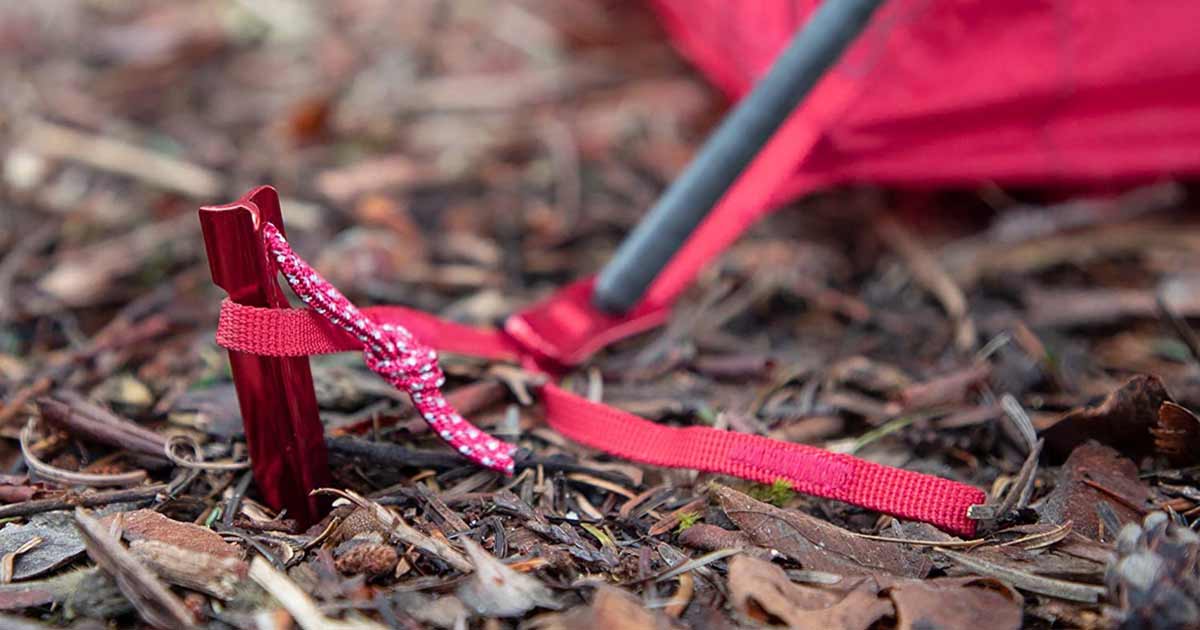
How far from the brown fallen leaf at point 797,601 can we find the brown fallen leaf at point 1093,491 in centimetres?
26

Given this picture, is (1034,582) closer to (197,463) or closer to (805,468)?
(805,468)

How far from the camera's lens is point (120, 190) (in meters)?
1.93

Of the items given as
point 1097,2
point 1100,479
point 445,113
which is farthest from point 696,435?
point 445,113

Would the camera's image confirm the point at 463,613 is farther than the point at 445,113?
No

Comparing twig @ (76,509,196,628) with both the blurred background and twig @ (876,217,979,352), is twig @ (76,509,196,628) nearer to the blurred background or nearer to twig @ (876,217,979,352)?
the blurred background

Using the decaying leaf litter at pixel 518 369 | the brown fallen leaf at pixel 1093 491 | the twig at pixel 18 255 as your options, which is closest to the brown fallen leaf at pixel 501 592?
the decaying leaf litter at pixel 518 369

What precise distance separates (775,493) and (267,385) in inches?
21.8

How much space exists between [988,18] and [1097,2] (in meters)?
0.16

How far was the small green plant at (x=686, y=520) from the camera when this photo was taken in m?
1.05

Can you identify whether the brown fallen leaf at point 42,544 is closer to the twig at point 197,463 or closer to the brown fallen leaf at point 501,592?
the twig at point 197,463

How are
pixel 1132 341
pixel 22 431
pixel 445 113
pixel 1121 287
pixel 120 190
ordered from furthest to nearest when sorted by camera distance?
pixel 445 113
pixel 120 190
pixel 1121 287
pixel 1132 341
pixel 22 431

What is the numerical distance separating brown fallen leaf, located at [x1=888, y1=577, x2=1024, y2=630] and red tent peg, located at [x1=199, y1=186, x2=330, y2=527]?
603 mm

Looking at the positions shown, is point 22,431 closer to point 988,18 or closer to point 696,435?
point 696,435

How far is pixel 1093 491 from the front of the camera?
1.06 meters
